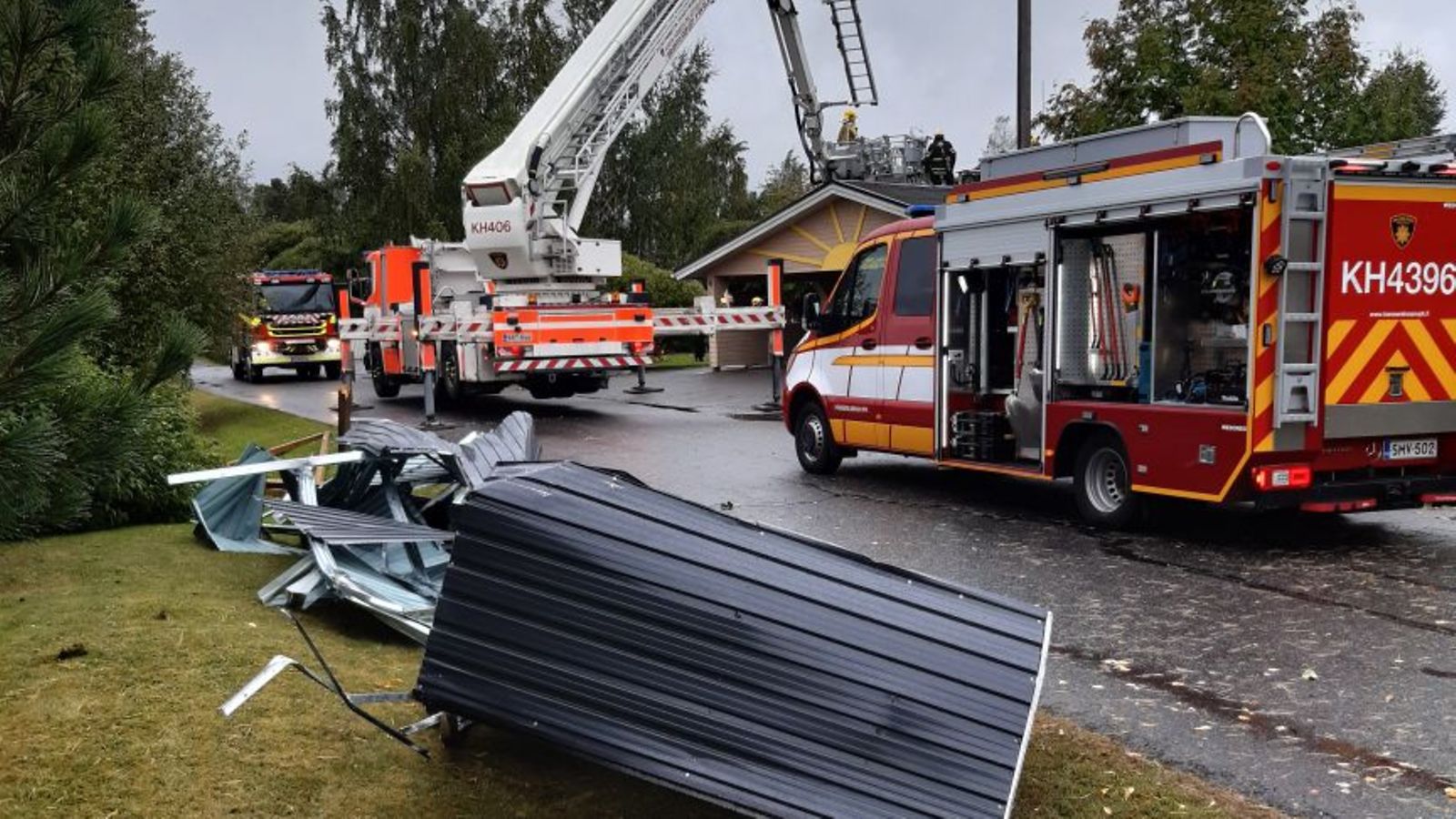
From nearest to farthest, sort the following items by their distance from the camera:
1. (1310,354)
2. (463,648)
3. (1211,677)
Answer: (463,648)
(1211,677)
(1310,354)

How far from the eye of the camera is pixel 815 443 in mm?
13023

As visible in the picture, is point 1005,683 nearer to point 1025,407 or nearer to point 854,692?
point 854,692

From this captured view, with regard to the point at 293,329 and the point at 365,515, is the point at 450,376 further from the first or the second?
the point at 365,515

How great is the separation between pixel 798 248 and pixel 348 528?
23777 mm

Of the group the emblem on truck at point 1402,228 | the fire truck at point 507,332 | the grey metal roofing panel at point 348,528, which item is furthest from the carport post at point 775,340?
the grey metal roofing panel at point 348,528

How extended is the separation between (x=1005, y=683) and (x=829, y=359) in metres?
8.95

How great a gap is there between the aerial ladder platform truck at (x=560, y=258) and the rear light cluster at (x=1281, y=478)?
464 inches

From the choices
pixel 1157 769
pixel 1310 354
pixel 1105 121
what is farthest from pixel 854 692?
pixel 1105 121

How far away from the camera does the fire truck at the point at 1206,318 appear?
8.23 meters

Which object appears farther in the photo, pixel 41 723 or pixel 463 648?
pixel 41 723

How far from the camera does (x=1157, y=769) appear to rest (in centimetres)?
455

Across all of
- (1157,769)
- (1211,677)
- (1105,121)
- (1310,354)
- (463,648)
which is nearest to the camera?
(463,648)

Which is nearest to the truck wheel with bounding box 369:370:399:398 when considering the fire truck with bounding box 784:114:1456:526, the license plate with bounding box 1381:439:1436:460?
the fire truck with bounding box 784:114:1456:526

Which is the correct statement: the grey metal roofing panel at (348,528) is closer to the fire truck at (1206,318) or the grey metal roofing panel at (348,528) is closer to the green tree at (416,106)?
the fire truck at (1206,318)
